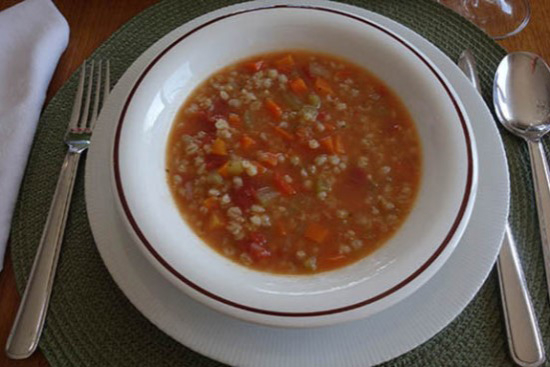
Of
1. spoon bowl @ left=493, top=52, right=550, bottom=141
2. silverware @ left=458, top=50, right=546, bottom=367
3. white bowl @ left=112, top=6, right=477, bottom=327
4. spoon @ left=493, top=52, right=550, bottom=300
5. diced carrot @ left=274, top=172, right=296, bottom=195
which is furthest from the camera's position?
spoon bowl @ left=493, top=52, right=550, bottom=141

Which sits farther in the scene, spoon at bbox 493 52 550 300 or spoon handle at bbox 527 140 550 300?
spoon at bbox 493 52 550 300

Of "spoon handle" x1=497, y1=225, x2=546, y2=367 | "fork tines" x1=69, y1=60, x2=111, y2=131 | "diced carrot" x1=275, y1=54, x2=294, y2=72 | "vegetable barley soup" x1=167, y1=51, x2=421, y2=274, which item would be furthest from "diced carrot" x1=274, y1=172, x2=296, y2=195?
"fork tines" x1=69, y1=60, x2=111, y2=131

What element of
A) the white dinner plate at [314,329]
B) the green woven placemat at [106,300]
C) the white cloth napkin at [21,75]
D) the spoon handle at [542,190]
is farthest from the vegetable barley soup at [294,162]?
the white cloth napkin at [21,75]

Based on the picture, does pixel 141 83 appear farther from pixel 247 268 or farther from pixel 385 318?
pixel 385 318

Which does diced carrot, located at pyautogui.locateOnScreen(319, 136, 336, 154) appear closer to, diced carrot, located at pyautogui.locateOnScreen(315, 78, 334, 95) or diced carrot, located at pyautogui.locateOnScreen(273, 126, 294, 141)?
diced carrot, located at pyautogui.locateOnScreen(273, 126, 294, 141)

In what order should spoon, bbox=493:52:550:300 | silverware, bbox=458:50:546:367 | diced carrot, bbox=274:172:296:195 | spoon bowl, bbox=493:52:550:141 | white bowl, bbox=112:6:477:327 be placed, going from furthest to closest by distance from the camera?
spoon bowl, bbox=493:52:550:141
spoon, bbox=493:52:550:300
diced carrot, bbox=274:172:296:195
silverware, bbox=458:50:546:367
white bowl, bbox=112:6:477:327

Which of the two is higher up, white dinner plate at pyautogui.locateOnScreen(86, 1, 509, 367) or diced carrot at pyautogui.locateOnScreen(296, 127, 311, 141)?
diced carrot at pyautogui.locateOnScreen(296, 127, 311, 141)

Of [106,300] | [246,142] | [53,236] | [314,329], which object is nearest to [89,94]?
[53,236]
